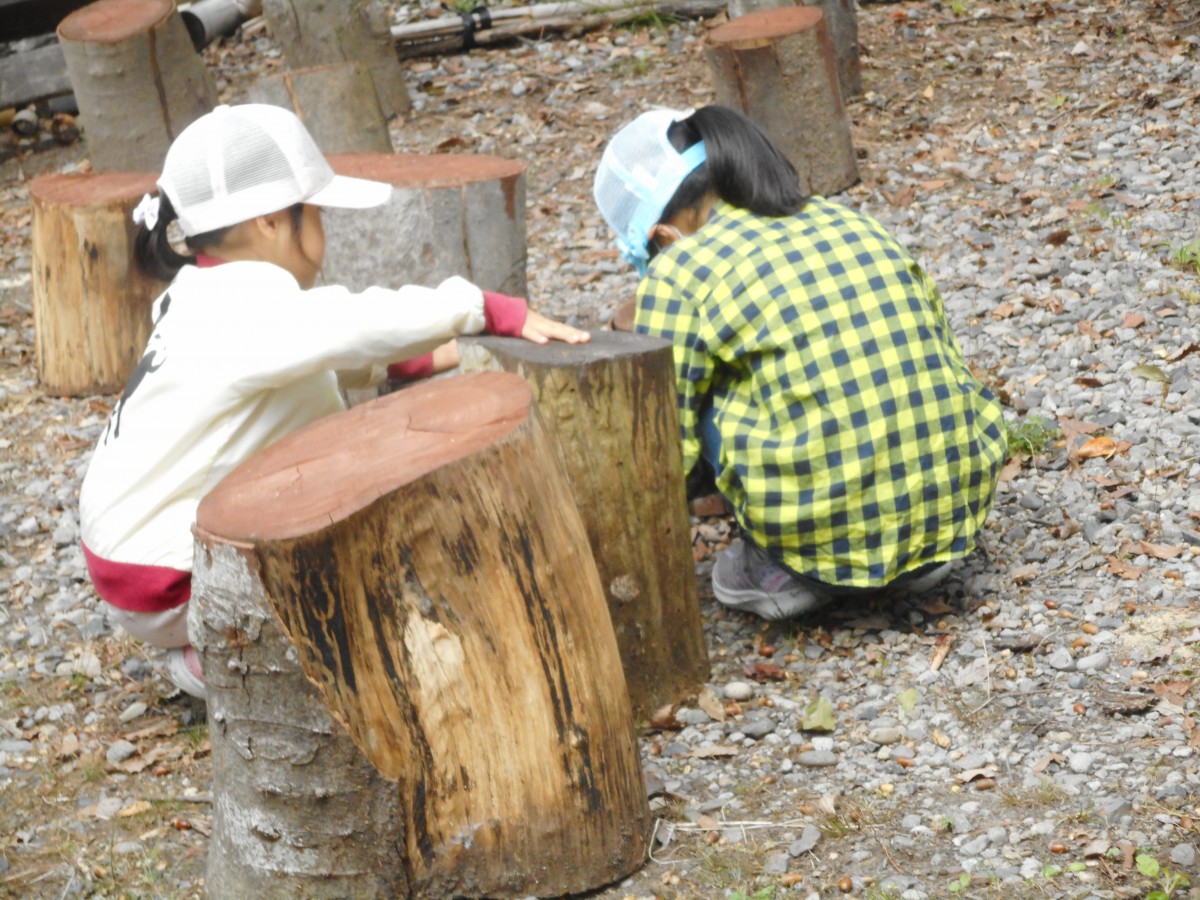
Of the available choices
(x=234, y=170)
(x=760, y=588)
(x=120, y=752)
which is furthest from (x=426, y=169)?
(x=120, y=752)

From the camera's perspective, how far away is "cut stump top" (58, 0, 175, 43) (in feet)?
20.6

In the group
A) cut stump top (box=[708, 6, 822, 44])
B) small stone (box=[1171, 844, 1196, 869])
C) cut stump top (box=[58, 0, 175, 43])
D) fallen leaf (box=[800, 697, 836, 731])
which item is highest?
cut stump top (box=[58, 0, 175, 43])

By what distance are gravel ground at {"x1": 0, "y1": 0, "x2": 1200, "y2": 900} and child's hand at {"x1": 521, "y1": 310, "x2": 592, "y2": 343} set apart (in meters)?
0.99

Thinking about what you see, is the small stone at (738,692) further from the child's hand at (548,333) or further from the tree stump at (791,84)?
the tree stump at (791,84)

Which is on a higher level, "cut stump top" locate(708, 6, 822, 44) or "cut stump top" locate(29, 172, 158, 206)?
"cut stump top" locate(708, 6, 822, 44)

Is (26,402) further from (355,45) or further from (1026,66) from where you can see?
(1026,66)

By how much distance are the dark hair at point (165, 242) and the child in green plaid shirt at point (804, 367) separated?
1.01 m

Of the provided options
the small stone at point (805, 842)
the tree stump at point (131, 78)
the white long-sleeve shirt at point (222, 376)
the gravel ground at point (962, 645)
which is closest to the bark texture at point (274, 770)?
the gravel ground at point (962, 645)

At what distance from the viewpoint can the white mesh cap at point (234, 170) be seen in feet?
10.5

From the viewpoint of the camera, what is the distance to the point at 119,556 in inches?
126

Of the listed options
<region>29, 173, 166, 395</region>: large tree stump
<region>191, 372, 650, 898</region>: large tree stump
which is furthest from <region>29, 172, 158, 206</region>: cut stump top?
<region>191, 372, 650, 898</region>: large tree stump

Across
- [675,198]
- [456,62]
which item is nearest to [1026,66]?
[456,62]

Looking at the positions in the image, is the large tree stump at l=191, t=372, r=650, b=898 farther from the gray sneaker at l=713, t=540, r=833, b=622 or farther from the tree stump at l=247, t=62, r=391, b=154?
the tree stump at l=247, t=62, r=391, b=154

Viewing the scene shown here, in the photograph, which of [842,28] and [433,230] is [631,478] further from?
[842,28]
